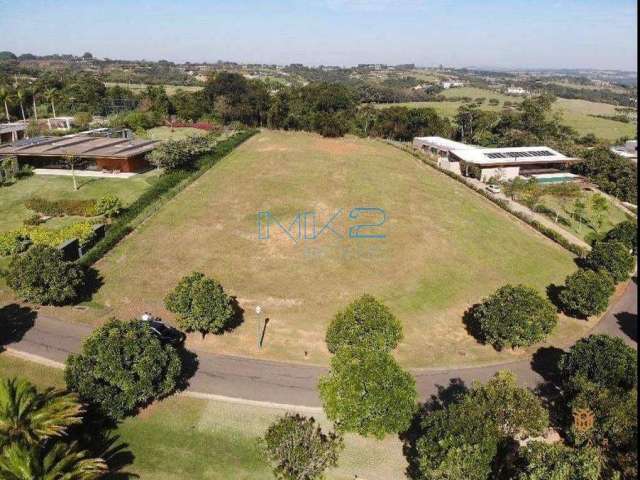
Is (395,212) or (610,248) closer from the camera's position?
(610,248)

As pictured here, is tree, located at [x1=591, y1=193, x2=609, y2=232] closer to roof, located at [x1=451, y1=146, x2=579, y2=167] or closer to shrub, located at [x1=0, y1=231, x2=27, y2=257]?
roof, located at [x1=451, y1=146, x2=579, y2=167]

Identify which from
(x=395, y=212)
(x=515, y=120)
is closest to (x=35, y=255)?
(x=395, y=212)

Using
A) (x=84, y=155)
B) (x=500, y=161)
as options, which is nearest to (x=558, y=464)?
(x=84, y=155)

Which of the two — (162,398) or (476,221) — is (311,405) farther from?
(476,221)

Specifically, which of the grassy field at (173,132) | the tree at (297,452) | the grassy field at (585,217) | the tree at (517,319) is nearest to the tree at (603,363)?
the tree at (517,319)

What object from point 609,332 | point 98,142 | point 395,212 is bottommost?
point 609,332

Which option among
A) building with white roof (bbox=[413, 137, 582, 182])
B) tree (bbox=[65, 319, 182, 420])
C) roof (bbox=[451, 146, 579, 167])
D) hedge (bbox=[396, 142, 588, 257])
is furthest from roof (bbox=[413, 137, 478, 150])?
→ tree (bbox=[65, 319, 182, 420])
